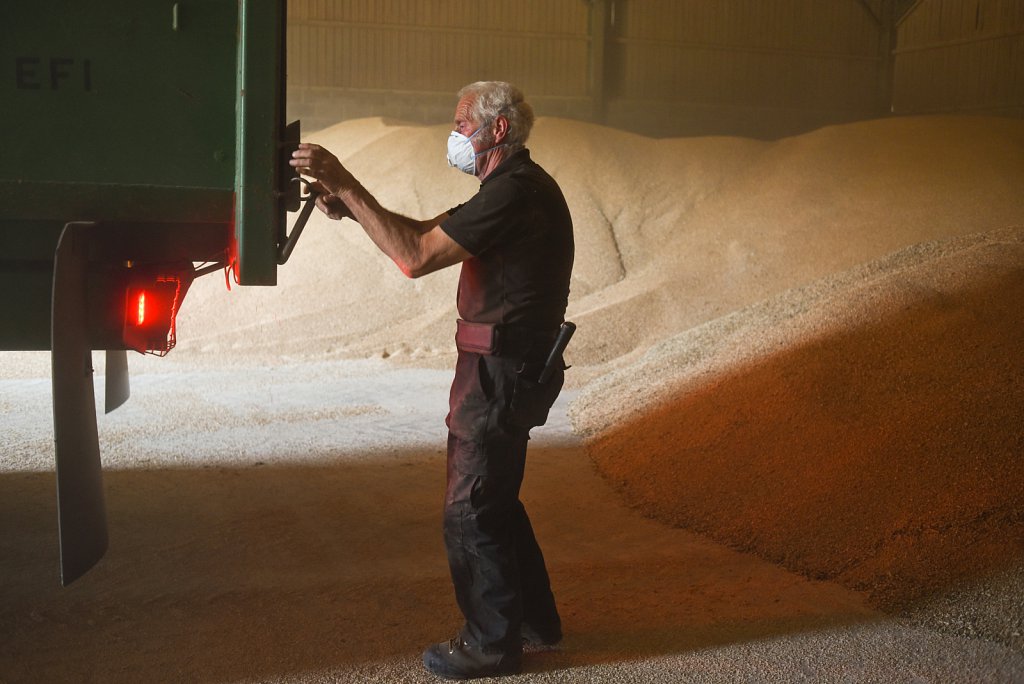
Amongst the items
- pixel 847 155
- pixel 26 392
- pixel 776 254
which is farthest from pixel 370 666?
pixel 847 155

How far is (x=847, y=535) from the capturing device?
3.81 metres

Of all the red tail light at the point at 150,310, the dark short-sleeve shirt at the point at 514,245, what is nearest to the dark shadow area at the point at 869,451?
the dark short-sleeve shirt at the point at 514,245

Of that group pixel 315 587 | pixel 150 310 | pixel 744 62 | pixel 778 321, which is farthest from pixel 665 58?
pixel 150 310

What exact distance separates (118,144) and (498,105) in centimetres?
110

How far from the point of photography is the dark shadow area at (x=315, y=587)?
295 cm

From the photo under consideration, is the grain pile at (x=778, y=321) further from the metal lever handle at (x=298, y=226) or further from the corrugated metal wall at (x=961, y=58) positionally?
the corrugated metal wall at (x=961, y=58)

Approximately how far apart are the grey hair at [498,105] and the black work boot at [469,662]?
1.46 m

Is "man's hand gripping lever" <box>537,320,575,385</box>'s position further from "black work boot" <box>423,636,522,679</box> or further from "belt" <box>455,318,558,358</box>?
"black work boot" <box>423,636,522,679</box>

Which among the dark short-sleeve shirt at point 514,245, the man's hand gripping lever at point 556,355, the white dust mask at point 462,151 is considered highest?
the white dust mask at point 462,151

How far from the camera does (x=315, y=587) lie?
354 cm

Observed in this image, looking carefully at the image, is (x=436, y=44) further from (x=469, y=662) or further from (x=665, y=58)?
(x=469, y=662)

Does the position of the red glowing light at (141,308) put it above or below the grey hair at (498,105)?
below

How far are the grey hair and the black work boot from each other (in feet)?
4.77

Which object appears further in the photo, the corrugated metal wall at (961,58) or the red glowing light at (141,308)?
the corrugated metal wall at (961,58)
